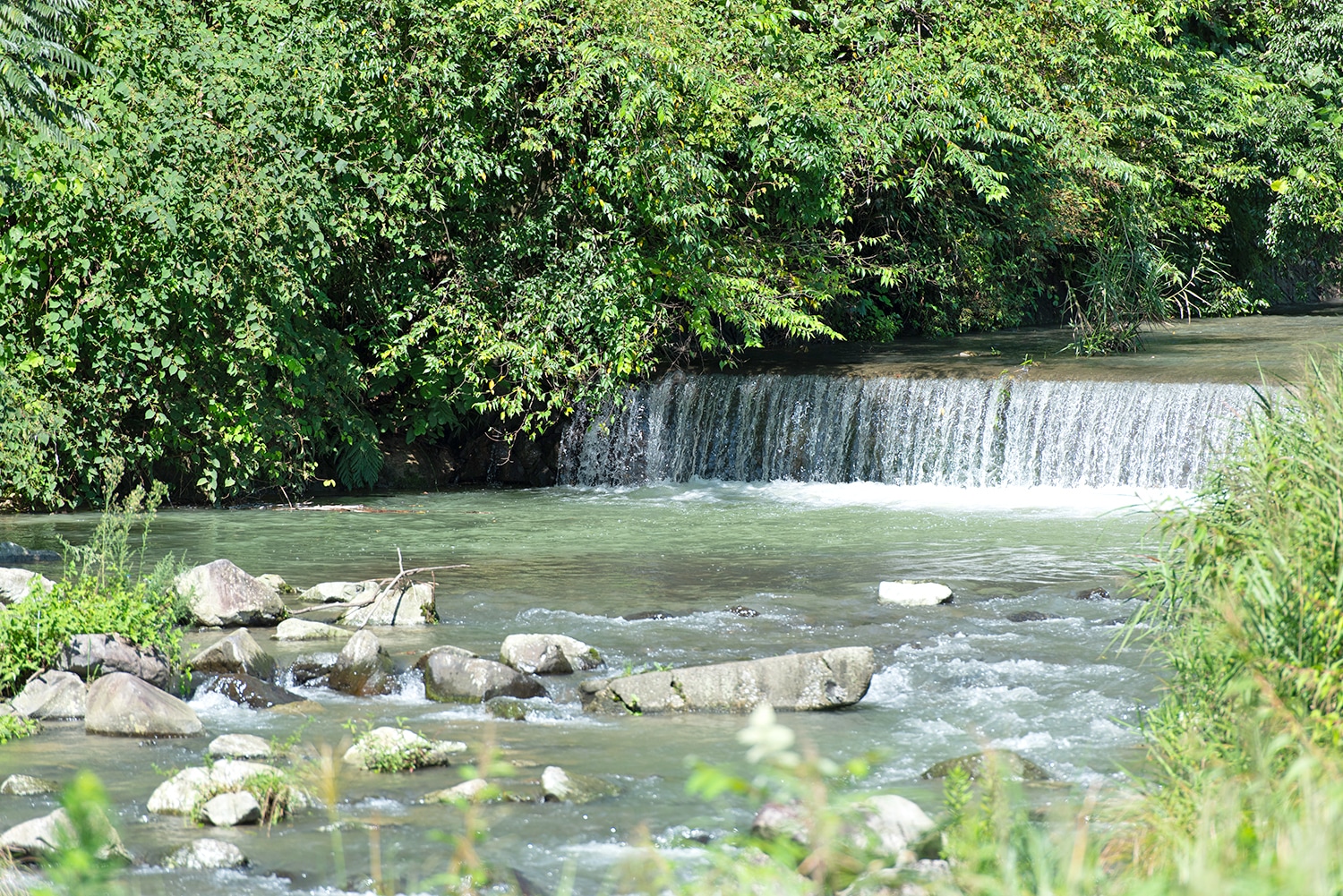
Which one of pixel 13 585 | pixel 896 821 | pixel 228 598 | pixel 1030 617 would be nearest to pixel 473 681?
pixel 228 598

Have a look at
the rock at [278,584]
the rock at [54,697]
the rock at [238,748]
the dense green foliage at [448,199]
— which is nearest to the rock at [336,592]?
the rock at [278,584]

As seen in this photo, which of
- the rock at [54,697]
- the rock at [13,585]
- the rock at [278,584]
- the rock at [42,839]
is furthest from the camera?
the rock at [278,584]

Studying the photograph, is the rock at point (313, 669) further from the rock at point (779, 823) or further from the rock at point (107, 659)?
the rock at point (779, 823)

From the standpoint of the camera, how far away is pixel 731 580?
9.89 metres

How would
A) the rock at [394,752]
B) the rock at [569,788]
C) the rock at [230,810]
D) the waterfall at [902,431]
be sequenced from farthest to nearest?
the waterfall at [902,431]
the rock at [394,752]
the rock at [569,788]
the rock at [230,810]

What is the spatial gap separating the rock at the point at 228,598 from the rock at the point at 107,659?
1.37m

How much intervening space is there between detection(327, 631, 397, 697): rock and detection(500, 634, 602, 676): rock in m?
0.62

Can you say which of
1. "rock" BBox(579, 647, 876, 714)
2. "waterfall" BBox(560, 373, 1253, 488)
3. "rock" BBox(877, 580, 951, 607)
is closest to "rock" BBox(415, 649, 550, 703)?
"rock" BBox(579, 647, 876, 714)

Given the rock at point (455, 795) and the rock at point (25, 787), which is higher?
the rock at point (455, 795)

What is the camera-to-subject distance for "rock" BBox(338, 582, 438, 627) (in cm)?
852

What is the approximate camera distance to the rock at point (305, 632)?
26.3 feet

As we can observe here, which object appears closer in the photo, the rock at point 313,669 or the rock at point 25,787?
the rock at point 25,787

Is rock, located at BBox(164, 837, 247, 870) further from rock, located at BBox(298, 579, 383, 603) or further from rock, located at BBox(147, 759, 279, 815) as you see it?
rock, located at BBox(298, 579, 383, 603)

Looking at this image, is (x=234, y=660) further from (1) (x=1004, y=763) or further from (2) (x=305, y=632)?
(1) (x=1004, y=763)
